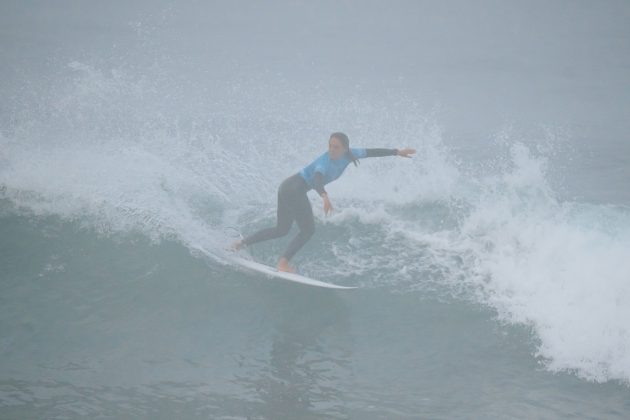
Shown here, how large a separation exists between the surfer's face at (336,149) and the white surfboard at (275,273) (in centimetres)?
136

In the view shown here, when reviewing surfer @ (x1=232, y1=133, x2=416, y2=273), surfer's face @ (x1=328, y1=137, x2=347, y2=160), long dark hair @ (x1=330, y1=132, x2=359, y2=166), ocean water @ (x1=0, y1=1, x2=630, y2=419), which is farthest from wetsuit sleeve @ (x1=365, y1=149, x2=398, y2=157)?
ocean water @ (x1=0, y1=1, x2=630, y2=419)

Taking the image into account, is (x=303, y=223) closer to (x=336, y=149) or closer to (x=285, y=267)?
(x=285, y=267)

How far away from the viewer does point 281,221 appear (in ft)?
24.0

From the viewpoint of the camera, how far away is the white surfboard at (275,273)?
6977mm

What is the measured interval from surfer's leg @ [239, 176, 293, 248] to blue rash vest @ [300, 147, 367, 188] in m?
0.28

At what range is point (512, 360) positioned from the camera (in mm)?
5996

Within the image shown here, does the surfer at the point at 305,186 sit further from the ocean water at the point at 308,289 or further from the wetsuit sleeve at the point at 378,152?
the ocean water at the point at 308,289

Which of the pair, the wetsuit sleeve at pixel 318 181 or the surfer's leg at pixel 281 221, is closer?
the wetsuit sleeve at pixel 318 181

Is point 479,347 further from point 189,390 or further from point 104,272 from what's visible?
point 104,272

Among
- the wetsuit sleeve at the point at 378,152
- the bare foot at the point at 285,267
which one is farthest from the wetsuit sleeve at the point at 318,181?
the bare foot at the point at 285,267

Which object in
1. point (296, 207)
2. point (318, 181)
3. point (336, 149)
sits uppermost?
point (336, 149)

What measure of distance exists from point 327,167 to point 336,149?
237 mm

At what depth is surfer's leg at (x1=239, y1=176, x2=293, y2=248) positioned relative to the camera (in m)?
7.16

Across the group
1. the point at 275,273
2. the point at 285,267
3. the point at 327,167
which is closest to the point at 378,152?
the point at 327,167
